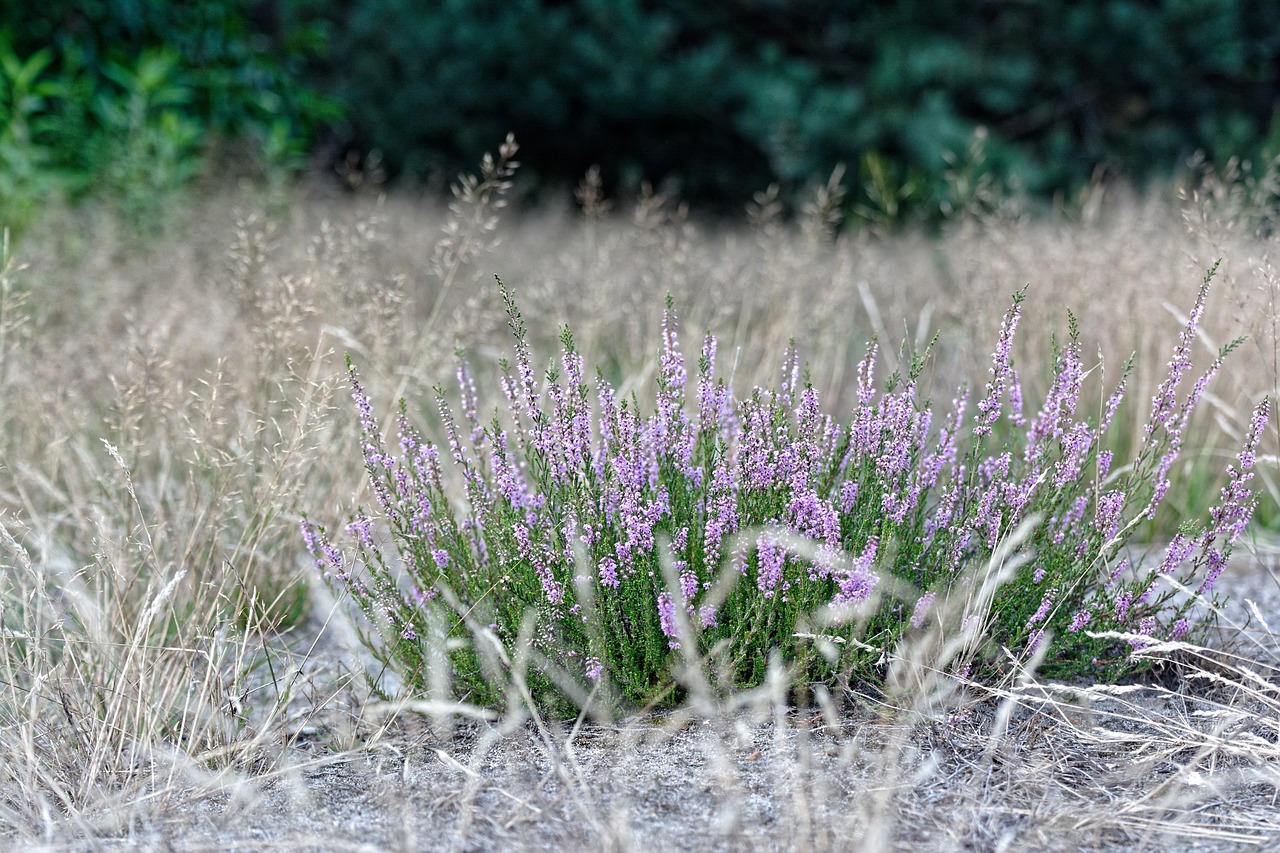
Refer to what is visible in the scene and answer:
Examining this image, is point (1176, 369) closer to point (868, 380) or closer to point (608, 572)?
point (868, 380)

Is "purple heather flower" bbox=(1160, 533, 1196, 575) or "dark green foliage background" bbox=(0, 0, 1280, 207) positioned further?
"dark green foliage background" bbox=(0, 0, 1280, 207)

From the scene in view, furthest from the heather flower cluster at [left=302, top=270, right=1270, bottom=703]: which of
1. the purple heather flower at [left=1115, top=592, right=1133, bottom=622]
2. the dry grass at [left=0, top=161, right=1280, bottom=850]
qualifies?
the dry grass at [left=0, top=161, right=1280, bottom=850]

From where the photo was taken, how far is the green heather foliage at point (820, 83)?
9812mm

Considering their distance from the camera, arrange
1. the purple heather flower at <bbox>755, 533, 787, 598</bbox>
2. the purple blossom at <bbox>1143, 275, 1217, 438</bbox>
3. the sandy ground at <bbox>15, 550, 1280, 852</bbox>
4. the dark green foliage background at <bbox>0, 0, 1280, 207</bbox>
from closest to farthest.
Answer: the sandy ground at <bbox>15, 550, 1280, 852</bbox>
the purple heather flower at <bbox>755, 533, 787, 598</bbox>
the purple blossom at <bbox>1143, 275, 1217, 438</bbox>
the dark green foliage background at <bbox>0, 0, 1280, 207</bbox>

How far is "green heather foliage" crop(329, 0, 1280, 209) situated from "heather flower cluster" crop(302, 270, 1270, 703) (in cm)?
677

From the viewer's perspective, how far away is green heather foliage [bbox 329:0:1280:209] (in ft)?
32.2

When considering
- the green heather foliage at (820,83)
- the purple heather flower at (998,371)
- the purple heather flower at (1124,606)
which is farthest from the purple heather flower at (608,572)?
the green heather foliage at (820,83)

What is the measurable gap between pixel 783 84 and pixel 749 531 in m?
8.11

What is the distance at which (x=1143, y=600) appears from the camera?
102 inches

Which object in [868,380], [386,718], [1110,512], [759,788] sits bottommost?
[386,718]

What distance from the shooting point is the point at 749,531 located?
2.43m

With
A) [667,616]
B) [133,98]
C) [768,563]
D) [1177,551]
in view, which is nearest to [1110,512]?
[1177,551]

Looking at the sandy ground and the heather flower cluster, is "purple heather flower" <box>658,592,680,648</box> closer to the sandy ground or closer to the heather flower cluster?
the heather flower cluster

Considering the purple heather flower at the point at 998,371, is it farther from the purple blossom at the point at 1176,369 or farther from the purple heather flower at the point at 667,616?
the purple heather flower at the point at 667,616
